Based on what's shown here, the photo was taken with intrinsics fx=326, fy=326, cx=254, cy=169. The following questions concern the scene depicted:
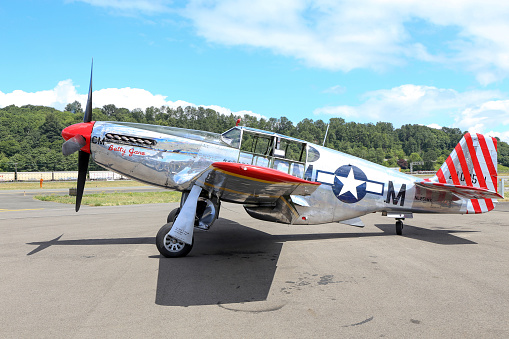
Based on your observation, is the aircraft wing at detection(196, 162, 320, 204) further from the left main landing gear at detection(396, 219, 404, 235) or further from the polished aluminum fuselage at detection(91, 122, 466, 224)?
the left main landing gear at detection(396, 219, 404, 235)

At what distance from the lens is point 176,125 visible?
5606 cm

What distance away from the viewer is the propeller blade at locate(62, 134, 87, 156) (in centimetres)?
694

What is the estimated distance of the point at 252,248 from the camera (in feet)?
24.4

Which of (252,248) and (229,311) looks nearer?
(229,311)

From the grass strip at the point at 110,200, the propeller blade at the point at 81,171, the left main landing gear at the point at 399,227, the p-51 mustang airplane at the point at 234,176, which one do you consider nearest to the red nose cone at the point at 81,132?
the p-51 mustang airplane at the point at 234,176

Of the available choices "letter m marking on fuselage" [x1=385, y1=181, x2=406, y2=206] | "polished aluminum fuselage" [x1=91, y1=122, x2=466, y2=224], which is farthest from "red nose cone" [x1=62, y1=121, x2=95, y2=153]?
"letter m marking on fuselage" [x1=385, y1=181, x2=406, y2=206]

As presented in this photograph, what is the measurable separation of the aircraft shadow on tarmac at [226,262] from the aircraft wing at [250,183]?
121 centimetres

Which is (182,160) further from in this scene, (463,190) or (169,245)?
(463,190)

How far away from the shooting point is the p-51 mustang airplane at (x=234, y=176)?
6.50 meters

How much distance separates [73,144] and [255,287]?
5022mm

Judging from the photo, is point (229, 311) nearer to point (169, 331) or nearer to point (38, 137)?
point (169, 331)

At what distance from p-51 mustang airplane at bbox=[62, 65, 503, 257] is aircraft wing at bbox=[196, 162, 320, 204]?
1.1 inches

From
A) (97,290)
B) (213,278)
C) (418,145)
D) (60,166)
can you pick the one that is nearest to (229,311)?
(213,278)

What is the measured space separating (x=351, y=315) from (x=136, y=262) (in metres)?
4.02
